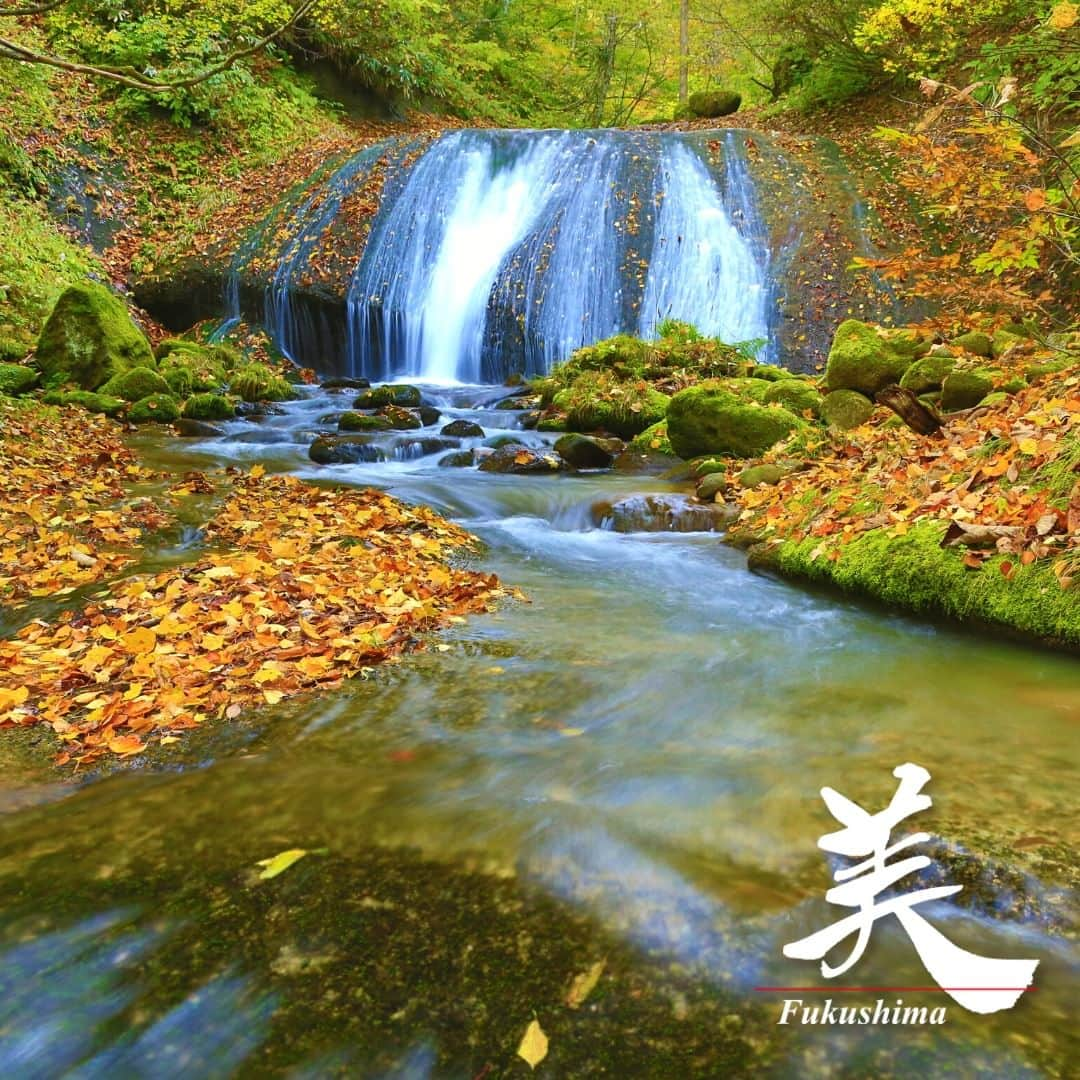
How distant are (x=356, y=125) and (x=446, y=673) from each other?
23274mm

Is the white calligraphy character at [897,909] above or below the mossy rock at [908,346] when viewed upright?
below

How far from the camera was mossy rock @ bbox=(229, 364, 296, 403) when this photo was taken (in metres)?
12.6

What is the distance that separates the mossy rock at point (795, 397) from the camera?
9281mm

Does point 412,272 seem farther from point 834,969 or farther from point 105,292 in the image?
point 834,969

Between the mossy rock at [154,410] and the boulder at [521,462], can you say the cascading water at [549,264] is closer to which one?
the mossy rock at [154,410]

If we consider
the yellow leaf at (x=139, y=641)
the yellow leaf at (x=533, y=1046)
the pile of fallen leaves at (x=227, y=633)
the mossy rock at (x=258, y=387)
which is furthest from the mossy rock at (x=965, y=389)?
the mossy rock at (x=258, y=387)

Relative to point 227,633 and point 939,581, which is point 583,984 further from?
point 939,581

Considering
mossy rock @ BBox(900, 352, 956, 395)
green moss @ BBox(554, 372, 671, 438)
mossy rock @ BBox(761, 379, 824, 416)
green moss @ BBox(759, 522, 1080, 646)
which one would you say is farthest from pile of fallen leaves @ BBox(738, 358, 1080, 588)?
green moss @ BBox(554, 372, 671, 438)

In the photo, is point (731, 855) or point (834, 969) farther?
point (731, 855)

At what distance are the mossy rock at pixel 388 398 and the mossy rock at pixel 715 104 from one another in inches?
668

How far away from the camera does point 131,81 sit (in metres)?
4.23

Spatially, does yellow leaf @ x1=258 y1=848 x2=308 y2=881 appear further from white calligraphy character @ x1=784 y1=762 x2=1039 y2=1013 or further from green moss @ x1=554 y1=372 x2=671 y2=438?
green moss @ x1=554 y1=372 x2=671 y2=438

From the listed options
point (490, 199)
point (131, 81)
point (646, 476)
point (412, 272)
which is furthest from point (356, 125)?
point (131, 81)

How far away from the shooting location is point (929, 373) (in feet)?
24.6
